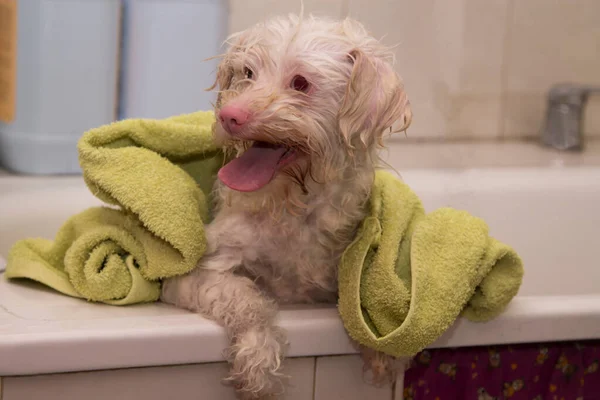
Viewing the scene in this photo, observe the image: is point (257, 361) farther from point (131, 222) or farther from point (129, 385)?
point (131, 222)

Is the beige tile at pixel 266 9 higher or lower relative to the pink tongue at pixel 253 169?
higher

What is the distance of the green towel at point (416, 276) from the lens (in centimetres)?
95

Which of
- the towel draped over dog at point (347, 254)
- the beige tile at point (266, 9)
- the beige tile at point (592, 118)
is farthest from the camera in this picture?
the beige tile at point (592, 118)

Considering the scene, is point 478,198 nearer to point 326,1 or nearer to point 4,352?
point 326,1

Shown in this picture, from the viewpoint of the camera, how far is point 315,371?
98cm

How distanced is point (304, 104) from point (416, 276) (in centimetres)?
24

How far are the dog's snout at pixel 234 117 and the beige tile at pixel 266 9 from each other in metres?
0.76

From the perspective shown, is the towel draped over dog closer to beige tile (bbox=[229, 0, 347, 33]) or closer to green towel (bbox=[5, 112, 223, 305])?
green towel (bbox=[5, 112, 223, 305])

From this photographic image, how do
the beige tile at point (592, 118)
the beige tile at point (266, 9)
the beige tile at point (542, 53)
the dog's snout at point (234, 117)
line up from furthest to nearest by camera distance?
the beige tile at point (592, 118)
the beige tile at point (542, 53)
the beige tile at point (266, 9)
the dog's snout at point (234, 117)

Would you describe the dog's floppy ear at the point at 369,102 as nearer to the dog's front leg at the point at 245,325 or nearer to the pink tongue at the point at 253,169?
the pink tongue at the point at 253,169

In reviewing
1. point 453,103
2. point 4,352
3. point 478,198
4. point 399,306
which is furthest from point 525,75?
point 4,352

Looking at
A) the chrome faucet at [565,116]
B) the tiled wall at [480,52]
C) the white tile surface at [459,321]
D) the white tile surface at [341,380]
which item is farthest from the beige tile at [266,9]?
the white tile surface at [341,380]

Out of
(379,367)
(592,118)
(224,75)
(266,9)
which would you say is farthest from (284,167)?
(592,118)

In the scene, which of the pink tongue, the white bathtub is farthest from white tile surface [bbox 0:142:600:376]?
the pink tongue
